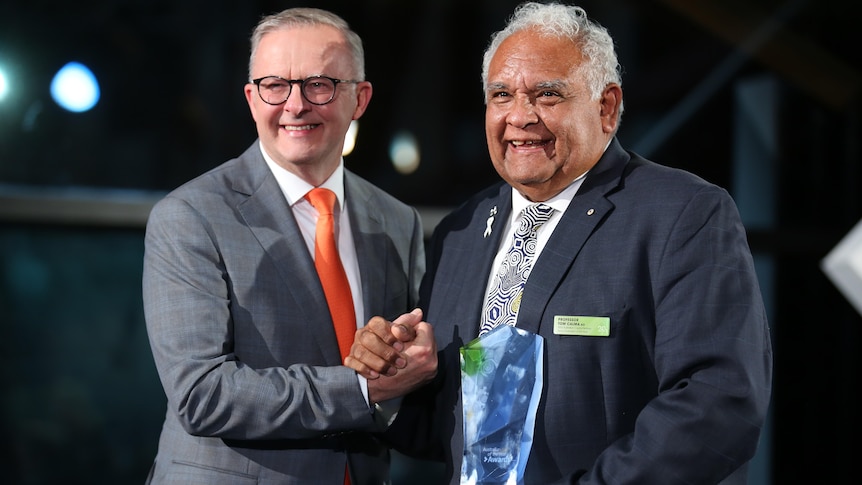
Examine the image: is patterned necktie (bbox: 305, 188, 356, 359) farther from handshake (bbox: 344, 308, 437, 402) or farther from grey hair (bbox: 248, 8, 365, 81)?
grey hair (bbox: 248, 8, 365, 81)

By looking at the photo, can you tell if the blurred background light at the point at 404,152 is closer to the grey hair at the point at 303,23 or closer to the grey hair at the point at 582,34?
the grey hair at the point at 303,23

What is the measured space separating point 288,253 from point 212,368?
0.33m

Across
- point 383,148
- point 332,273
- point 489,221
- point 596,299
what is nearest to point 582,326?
point 596,299

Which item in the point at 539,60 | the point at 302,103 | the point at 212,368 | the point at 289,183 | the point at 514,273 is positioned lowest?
the point at 212,368

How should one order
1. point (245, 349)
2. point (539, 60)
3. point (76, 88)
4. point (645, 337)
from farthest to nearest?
point (76, 88), point (245, 349), point (539, 60), point (645, 337)

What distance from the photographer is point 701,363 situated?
190 cm

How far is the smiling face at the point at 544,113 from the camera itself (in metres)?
2.17

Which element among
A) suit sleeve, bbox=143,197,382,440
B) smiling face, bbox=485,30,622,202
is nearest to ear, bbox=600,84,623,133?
smiling face, bbox=485,30,622,202

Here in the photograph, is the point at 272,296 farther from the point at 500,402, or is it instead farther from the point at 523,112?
the point at 523,112

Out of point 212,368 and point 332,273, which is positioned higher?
point 332,273

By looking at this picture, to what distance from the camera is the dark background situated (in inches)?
195

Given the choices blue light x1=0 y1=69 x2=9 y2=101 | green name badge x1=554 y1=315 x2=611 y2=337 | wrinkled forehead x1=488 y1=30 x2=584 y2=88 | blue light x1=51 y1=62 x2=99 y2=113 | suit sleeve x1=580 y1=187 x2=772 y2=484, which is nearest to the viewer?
suit sleeve x1=580 y1=187 x2=772 y2=484

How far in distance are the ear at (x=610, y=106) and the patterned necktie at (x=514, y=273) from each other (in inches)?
9.2

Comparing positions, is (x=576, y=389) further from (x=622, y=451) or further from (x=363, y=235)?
(x=363, y=235)
